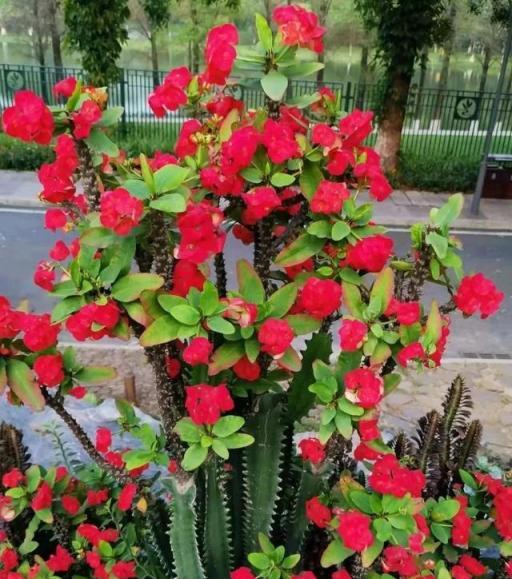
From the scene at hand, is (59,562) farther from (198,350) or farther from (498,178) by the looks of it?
(498,178)

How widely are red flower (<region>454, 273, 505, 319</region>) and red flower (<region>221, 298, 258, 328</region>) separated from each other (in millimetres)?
571

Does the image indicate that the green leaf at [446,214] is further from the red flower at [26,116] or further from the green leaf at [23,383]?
the green leaf at [23,383]

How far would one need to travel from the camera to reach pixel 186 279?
5.49 feet

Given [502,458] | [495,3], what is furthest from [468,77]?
[502,458]

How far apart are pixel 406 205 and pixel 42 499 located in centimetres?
953

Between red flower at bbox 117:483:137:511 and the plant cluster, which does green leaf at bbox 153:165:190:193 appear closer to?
the plant cluster

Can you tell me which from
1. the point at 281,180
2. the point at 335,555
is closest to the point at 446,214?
the point at 281,180

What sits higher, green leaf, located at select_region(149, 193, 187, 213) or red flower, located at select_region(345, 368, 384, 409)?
green leaf, located at select_region(149, 193, 187, 213)

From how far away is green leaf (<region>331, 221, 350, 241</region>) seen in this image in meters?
1.66

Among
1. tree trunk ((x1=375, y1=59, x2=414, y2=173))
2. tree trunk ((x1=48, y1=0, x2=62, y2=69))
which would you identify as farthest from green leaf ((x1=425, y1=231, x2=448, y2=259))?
tree trunk ((x1=48, y1=0, x2=62, y2=69))

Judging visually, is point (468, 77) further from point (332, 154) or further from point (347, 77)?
point (332, 154)

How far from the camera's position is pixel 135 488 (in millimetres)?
2238

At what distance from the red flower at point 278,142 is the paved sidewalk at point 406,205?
843 centimetres

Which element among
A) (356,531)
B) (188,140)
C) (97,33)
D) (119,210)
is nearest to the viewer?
(119,210)
